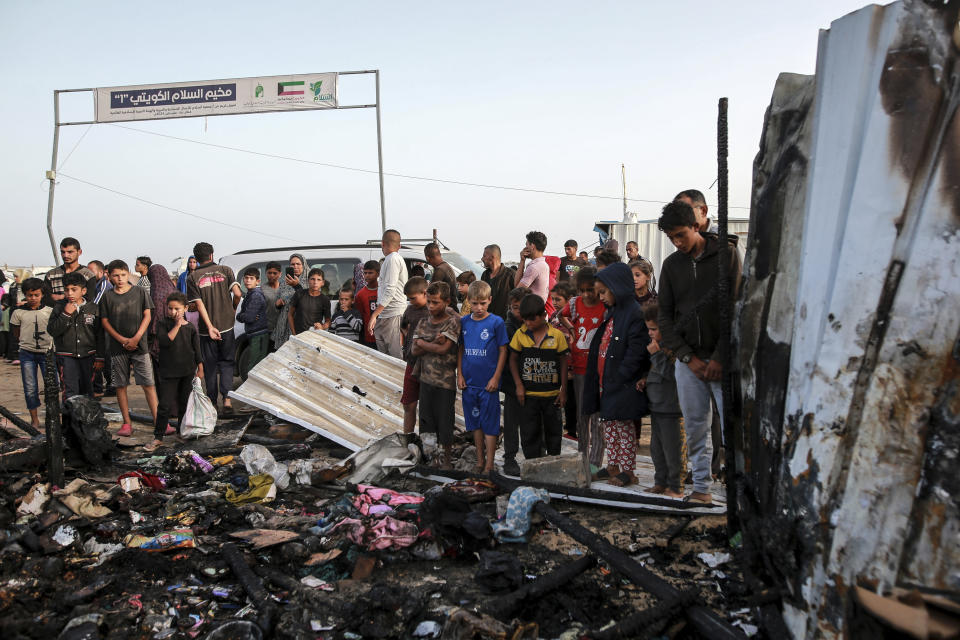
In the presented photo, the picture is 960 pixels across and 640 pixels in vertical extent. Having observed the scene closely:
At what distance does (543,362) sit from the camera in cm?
557

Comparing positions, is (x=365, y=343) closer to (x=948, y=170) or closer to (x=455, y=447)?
(x=455, y=447)

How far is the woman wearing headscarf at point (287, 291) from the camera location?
9.11m

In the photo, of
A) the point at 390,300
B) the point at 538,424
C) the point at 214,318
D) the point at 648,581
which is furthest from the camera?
the point at 214,318

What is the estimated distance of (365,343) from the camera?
869cm

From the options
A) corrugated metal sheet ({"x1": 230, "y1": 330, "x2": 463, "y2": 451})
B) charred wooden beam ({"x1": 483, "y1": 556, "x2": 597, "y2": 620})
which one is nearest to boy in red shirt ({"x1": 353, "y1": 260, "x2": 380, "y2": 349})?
corrugated metal sheet ({"x1": 230, "y1": 330, "x2": 463, "y2": 451})

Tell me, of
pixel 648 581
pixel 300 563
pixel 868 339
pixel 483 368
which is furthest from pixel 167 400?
pixel 868 339

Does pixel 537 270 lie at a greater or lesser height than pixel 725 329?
greater

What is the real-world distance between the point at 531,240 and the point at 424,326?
2144 mm

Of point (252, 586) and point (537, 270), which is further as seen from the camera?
point (537, 270)

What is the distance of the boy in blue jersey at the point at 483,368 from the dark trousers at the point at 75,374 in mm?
4703

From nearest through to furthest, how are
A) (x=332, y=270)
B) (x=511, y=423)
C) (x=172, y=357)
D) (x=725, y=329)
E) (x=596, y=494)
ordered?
(x=725, y=329) → (x=596, y=494) → (x=511, y=423) → (x=172, y=357) → (x=332, y=270)

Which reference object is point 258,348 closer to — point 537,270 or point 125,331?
point 125,331

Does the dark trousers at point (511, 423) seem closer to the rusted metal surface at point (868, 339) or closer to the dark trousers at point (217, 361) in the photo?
the rusted metal surface at point (868, 339)

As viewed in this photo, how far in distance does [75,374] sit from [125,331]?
733mm
